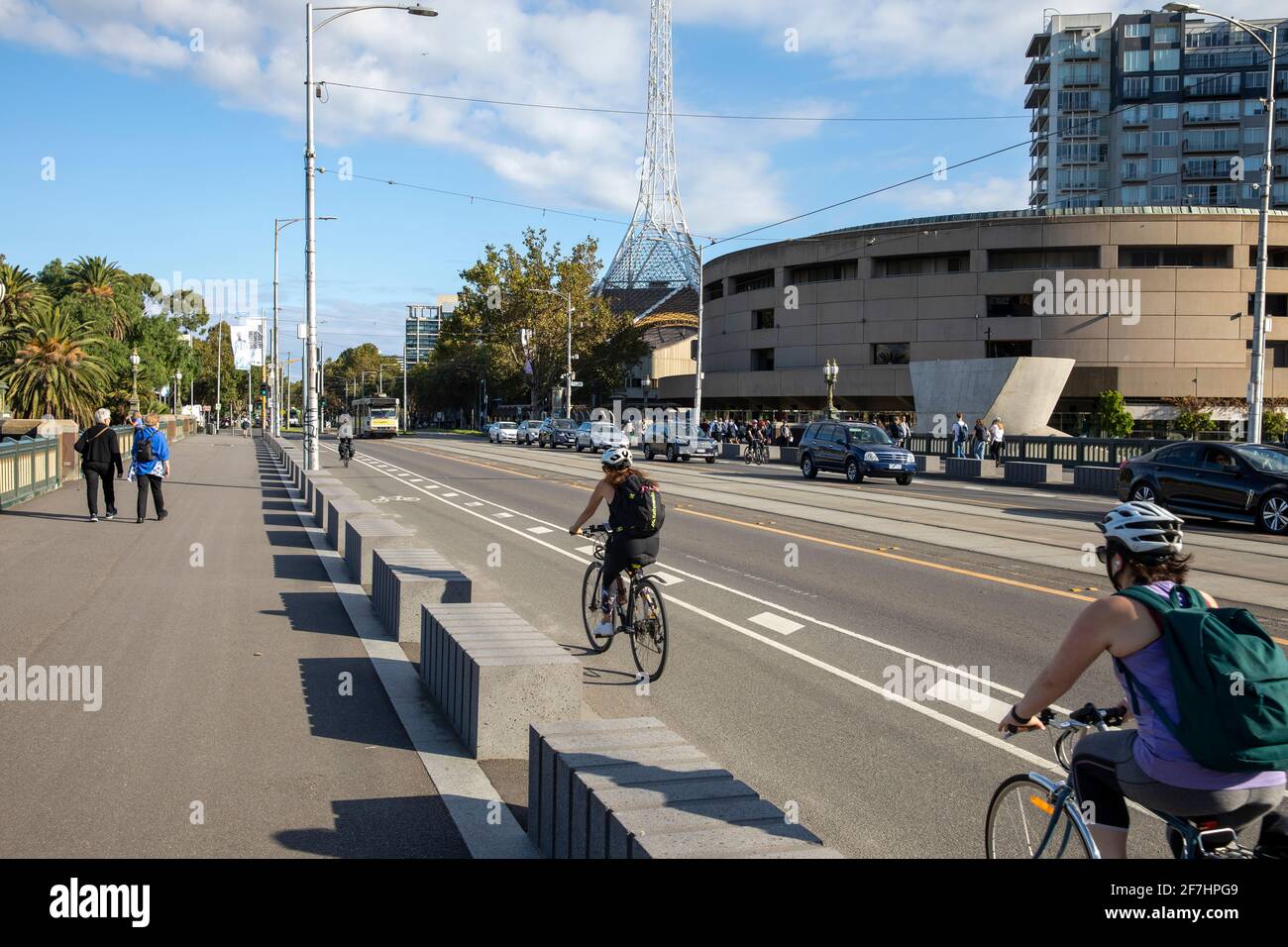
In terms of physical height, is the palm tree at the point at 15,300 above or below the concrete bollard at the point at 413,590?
above

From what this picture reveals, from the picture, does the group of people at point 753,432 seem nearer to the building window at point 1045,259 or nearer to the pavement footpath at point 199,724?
the building window at point 1045,259

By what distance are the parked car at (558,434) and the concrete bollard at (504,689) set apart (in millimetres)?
55302

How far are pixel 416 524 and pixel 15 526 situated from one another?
20.0ft

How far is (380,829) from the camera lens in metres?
5.10

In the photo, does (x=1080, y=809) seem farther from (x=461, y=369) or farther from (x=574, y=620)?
(x=461, y=369)

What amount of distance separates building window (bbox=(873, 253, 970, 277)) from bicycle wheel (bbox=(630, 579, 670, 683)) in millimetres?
67107

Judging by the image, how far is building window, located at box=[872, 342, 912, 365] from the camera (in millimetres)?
73875

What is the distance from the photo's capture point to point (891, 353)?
74562mm

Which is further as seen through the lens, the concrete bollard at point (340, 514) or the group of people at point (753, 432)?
the group of people at point (753, 432)

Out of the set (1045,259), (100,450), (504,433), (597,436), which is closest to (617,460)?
(100,450)

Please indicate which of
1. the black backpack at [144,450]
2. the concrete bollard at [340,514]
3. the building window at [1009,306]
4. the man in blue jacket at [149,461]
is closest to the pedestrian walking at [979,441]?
the concrete bollard at [340,514]

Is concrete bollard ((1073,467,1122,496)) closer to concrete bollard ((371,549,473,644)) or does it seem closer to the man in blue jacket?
the man in blue jacket

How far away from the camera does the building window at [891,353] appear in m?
73.9

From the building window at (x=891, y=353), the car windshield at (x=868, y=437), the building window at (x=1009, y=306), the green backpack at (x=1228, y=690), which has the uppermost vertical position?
Result: the building window at (x=1009, y=306)
